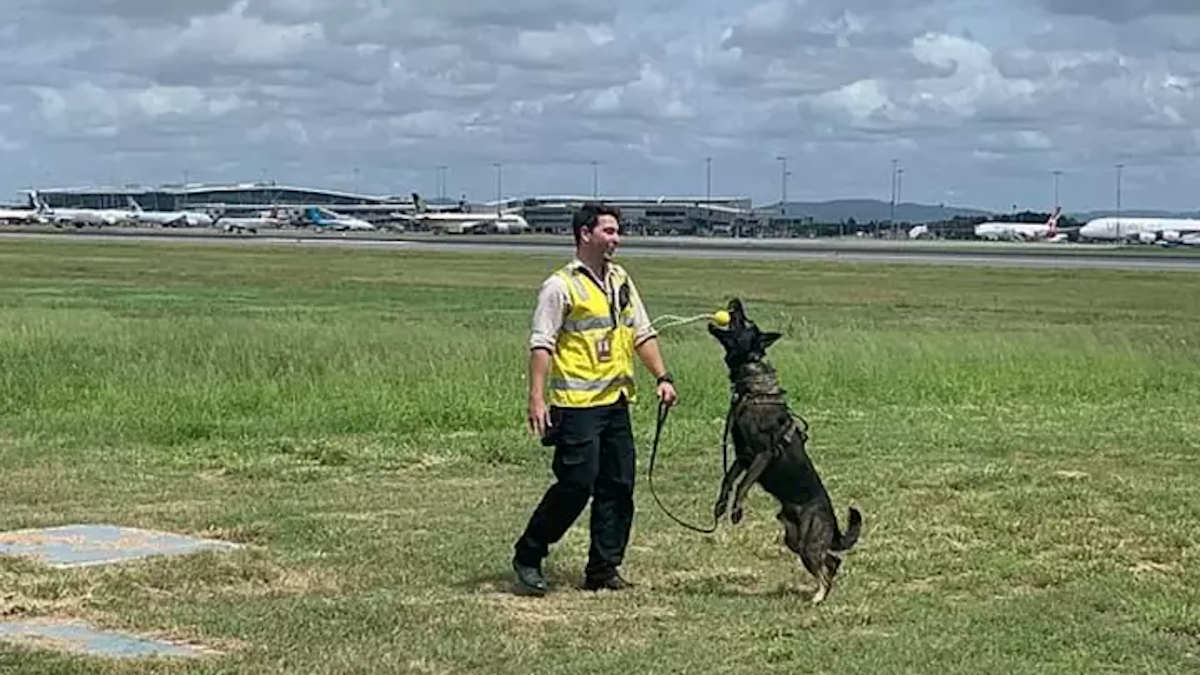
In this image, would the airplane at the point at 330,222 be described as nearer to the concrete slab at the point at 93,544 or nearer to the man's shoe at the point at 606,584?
the concrete slab at the point at 93,544

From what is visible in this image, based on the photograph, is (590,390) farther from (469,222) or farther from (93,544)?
(469,222)

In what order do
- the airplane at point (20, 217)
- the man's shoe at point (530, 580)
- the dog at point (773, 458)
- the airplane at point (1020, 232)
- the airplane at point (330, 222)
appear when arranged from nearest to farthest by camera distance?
the dog at point (773, 458), the man's shoe at point (530, 580), the airplane at point (1020, 232), the airplane at point (330, 222), the airplane at point (20, 217)

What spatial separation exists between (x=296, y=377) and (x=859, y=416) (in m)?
6.42

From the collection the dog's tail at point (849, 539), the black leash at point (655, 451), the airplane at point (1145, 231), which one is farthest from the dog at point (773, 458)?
the airplane at point (1145, 231)

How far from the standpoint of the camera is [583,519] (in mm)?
11297

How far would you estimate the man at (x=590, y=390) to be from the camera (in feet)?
28.2

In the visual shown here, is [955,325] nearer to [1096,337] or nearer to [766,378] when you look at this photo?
[1096,337]

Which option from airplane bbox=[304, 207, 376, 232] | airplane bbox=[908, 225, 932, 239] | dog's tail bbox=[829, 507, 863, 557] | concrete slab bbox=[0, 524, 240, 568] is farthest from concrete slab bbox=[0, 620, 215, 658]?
airplane bbox=[908, 225, 932, 239]

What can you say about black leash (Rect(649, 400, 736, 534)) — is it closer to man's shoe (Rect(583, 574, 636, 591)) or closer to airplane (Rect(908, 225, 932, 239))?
man's shoe (Rect(583, 574, 636, 591))

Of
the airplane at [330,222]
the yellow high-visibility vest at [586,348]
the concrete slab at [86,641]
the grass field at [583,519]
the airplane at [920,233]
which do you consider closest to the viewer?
the concrete slab at [86,641]

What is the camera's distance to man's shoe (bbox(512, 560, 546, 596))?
29.0 ft

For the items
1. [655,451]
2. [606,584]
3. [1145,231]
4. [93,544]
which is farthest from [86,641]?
[1145,231]

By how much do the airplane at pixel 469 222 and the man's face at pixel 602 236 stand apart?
5173 inches

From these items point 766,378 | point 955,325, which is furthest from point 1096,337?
point 766,378
